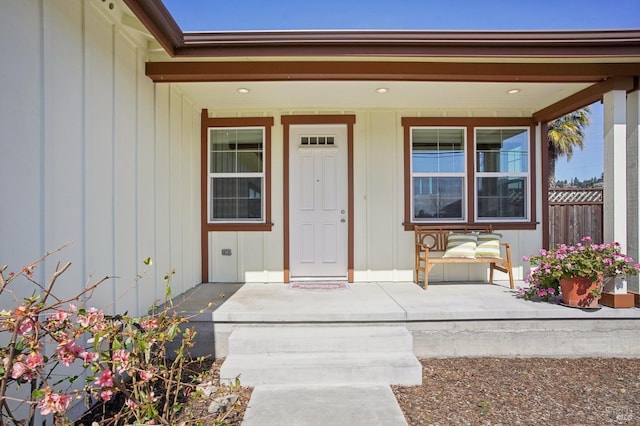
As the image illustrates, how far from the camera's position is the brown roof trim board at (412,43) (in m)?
3.25

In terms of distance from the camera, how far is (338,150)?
509 cm

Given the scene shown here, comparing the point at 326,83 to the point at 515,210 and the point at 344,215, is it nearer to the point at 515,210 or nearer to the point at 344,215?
the point at 344,215

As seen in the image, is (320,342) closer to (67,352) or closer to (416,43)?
(67,352)

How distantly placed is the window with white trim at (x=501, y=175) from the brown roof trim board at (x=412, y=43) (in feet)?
5.96

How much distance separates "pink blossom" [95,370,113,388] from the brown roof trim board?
8.88 ft

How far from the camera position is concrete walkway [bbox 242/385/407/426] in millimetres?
2256

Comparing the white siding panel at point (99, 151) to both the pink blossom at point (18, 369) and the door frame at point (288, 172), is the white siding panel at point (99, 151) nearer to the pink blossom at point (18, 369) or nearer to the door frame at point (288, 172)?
the pink blossom at point (18, 369)

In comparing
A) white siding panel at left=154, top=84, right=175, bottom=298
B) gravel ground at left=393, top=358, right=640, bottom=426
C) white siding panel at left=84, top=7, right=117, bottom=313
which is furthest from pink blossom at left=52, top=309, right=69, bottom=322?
white siding panel at left=154, top=84, right=175, bottom=298

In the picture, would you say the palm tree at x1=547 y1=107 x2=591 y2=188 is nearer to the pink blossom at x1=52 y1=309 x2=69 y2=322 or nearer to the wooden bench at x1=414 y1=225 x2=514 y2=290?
the wooden bench at x1=414 y1=225 x2=514 y2=290

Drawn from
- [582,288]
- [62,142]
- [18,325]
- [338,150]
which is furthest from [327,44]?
[582,288]

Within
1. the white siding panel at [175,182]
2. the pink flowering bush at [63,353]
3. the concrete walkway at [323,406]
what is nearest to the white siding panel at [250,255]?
the white siding panel at [175,182]

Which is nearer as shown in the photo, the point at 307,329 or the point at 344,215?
the point at 307,329

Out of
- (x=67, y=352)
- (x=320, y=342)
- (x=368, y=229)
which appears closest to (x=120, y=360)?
(x=67, y=352)

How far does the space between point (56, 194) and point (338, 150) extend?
3469 mm
